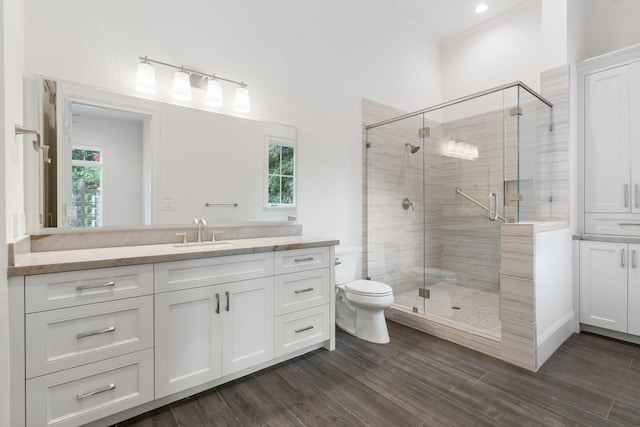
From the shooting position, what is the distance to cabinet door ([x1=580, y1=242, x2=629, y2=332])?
98.6 inches

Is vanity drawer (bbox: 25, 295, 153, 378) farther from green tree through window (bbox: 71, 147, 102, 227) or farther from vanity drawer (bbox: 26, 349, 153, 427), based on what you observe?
green tree through window (bbox: 71, 147, 102, 227)

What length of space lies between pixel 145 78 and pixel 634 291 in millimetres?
3978

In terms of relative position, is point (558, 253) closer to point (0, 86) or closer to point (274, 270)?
point (274, 270)

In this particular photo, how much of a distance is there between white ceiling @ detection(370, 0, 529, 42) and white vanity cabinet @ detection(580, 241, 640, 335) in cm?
271

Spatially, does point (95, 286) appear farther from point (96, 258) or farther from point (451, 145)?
point (451, 145)

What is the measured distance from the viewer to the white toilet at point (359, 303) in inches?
96.5

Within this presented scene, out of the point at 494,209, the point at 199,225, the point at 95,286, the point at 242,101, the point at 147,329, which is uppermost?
the point at 242,101

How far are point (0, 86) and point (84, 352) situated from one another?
3.72 ft

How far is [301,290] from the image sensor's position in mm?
2145

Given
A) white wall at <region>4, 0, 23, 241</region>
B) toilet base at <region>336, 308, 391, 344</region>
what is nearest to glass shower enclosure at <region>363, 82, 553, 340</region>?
toilet base at <region>336, 308, 391, 344</region>

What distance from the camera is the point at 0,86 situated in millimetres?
1132

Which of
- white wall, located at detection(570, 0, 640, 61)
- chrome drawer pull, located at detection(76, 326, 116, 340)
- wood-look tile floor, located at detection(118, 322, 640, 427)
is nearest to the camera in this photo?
chrome drawer pull, located at detection(76, 326, 116, 340)

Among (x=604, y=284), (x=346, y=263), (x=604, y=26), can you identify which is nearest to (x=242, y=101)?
(x=346, y=263)

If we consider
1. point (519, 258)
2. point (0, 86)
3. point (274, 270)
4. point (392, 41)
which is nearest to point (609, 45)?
point (392, 41)
